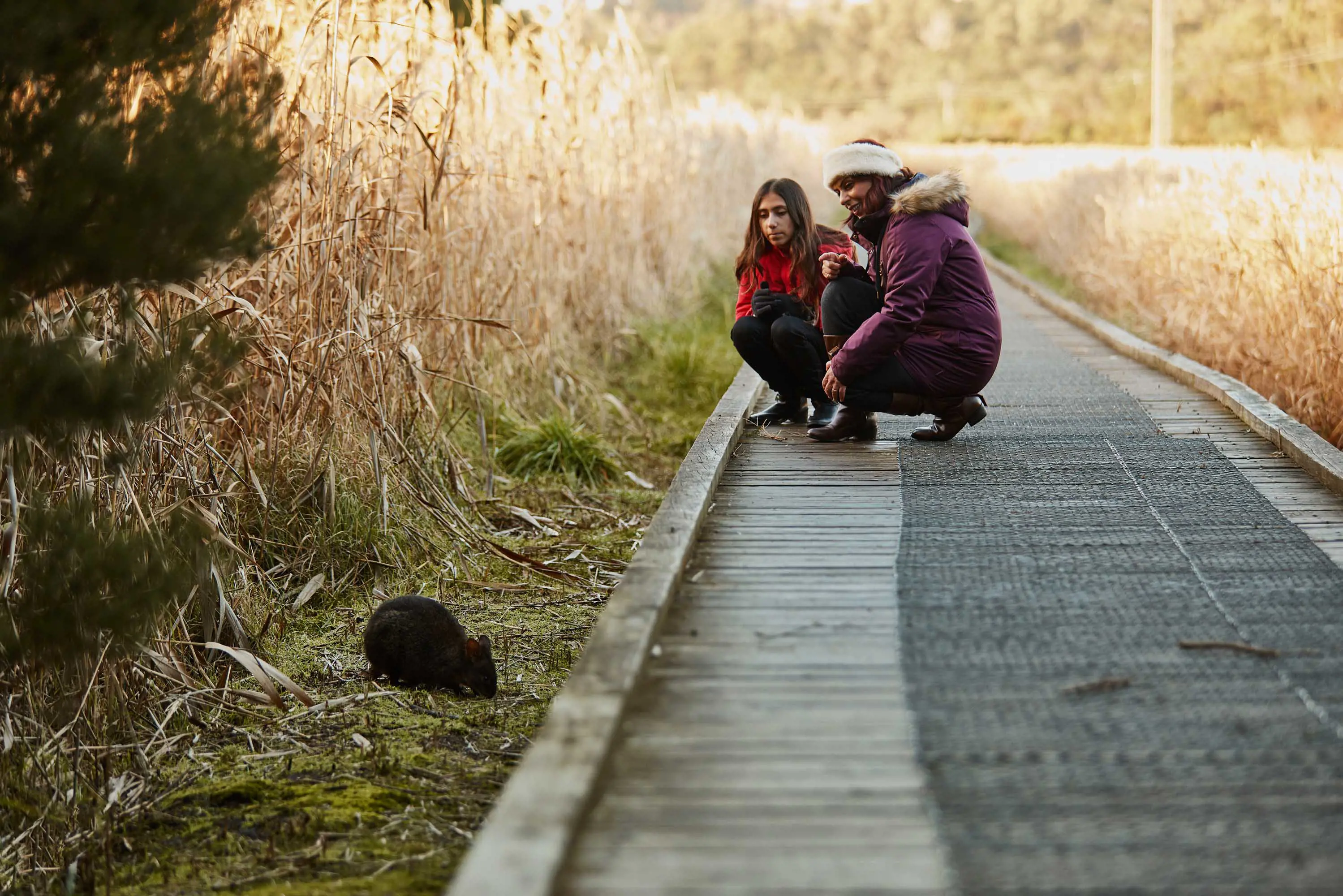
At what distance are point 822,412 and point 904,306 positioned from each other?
852 mm

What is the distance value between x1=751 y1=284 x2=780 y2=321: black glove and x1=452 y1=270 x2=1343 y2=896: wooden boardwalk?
986 mm

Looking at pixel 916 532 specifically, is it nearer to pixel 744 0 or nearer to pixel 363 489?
pixel 363 489

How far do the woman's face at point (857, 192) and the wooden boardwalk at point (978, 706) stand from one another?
920mm

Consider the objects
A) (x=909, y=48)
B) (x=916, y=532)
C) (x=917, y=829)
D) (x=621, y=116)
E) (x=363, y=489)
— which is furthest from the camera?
(x=909, y=48)

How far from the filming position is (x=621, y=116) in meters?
8.90

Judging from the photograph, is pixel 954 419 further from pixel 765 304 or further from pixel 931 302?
pixel 765 304

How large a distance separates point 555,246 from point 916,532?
4.21m

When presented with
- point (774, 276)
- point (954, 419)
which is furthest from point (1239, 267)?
Answer: point (774, 276)

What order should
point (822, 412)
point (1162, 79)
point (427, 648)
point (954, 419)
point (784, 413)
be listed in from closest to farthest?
point (427, 648) < point (954, 419) < point (822, 412) < point (784, 413) < point (1162, 79)

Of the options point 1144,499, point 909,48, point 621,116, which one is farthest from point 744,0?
point 1144,499

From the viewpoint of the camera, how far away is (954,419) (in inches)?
194

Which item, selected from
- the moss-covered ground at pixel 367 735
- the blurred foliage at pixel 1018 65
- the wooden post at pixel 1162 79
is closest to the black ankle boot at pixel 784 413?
the moss-covered ground at pixel 367 735

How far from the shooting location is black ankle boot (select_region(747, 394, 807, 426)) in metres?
5.39

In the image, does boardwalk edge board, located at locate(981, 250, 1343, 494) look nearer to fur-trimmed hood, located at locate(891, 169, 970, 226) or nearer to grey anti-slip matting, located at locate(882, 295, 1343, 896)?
grey anti-slip matting, located at locate(882, 295, 1343, 896)
